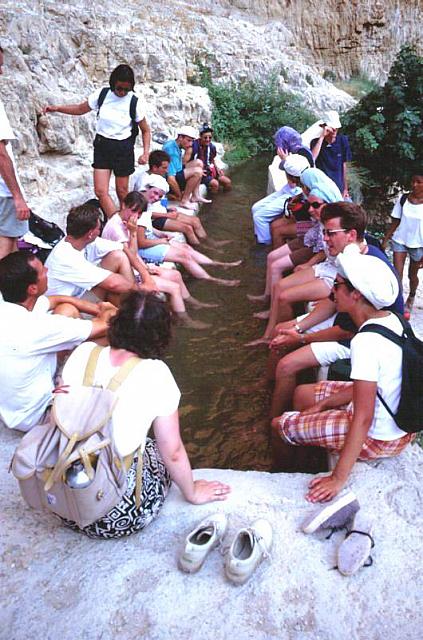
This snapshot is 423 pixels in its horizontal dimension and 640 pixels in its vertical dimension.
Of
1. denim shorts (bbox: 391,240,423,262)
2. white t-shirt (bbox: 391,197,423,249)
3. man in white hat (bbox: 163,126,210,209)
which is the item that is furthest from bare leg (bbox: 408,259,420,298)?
man in white hat (bbox: 163,126,210,209)

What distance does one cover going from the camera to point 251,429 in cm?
349

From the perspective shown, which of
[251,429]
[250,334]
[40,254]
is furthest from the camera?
[250,334]

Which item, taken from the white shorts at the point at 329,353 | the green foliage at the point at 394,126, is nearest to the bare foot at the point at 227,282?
the white shorts at the point at 329,353

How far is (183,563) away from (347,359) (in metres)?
1.70

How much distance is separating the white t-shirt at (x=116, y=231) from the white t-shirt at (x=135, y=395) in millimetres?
2799

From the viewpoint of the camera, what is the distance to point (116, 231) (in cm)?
470

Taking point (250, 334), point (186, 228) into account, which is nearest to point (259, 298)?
point (250, 334)

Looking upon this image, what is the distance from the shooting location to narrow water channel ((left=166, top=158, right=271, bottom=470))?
333cm

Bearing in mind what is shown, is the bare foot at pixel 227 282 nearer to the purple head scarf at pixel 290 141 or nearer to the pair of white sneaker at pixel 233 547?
the purple head scarf at pixel 290 141

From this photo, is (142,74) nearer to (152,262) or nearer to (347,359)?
(152,262)

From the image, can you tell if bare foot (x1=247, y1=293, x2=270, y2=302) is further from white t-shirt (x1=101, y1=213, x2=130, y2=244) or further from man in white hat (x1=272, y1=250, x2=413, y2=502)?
man in white hat (x1=272, y1=250, x2=413, y2=502)

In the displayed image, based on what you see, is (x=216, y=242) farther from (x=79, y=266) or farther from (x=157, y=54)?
(x=157, y=54)

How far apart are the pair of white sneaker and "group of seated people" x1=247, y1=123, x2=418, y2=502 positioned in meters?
0.41

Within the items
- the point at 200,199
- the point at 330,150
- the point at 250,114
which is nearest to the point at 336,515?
the point at 330,150
